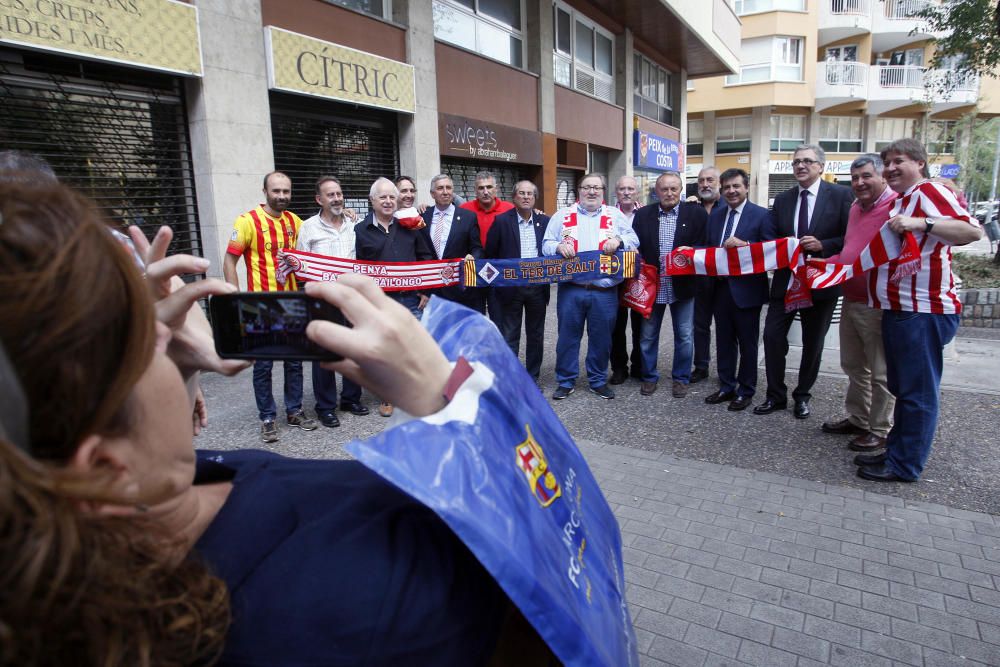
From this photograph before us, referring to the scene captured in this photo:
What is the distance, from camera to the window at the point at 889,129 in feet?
124

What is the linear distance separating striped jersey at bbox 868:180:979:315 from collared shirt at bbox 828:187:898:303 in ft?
1.61

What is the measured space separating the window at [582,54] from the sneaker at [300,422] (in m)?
12.3

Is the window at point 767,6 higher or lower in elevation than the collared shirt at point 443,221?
higher

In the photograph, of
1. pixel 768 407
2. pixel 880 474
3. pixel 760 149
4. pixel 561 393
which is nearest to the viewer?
pixel 880 474

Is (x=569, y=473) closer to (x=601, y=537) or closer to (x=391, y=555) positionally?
(x=601, y=537)

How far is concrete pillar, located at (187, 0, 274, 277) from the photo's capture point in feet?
24.7

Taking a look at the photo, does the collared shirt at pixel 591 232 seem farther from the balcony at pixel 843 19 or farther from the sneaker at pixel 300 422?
the balcony at pixel 843 19

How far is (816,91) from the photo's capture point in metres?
34.0

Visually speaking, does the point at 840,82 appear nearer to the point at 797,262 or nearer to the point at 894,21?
the point at 894,21

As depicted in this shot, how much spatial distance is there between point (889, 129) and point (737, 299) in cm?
4091

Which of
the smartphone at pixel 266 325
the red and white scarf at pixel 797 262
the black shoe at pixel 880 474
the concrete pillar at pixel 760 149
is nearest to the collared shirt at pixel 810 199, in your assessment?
the red and white scarf at pixel 797 262

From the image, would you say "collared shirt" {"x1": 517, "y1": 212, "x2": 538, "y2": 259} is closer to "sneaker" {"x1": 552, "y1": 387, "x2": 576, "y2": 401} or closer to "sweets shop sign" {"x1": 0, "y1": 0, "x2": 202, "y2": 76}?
"sneaker" {"x1": 552, "y1": 387, "x2": 576, "y2": 401}

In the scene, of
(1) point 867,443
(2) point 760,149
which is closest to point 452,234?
(1) point 867,443

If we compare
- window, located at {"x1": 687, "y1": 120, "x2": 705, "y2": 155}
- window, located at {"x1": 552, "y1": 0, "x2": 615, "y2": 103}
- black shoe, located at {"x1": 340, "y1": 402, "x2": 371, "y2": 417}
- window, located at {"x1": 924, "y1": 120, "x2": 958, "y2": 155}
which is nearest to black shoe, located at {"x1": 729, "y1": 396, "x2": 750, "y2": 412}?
black shoe, located at {"x1": 340, "y1": 402, "x2": 371, "y2": 417}
